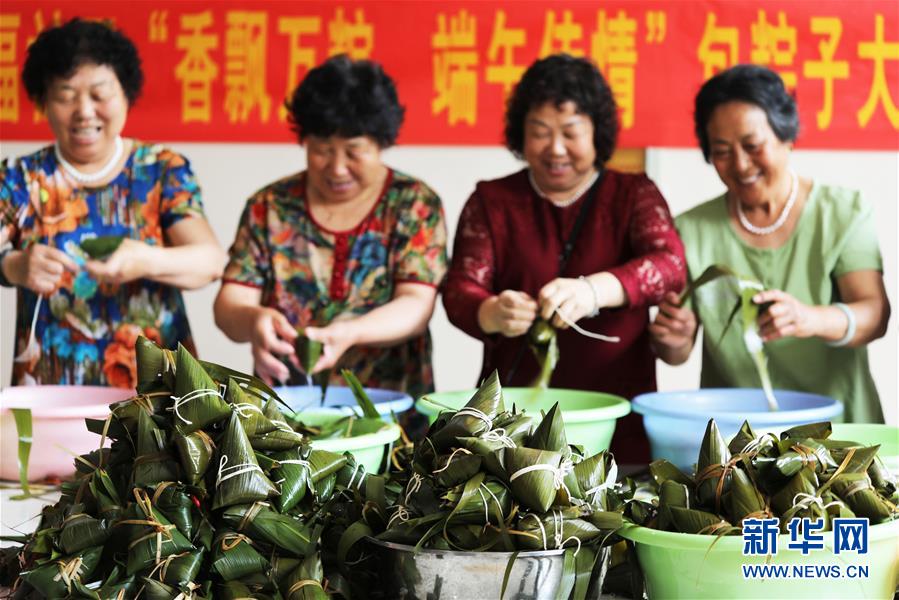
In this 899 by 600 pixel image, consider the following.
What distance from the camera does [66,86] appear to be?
2.48 m

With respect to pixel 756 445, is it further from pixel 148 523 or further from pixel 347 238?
pixel 347 238

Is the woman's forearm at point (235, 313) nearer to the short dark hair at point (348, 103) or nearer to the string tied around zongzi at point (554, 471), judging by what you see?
the short dark hair at point (348, 103)

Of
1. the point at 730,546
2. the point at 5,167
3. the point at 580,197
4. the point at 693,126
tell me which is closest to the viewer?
the point at 730,546

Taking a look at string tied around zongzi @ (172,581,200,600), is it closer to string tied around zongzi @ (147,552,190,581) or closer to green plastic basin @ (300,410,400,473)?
string tied around zongzi @ (147,552,190,581)

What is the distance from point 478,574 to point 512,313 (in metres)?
1.13

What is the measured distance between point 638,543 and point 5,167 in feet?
7.16

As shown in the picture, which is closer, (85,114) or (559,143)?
(559,143)

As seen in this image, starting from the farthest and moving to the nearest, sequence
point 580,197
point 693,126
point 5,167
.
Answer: point 693,126
point 5,167
point 580,197

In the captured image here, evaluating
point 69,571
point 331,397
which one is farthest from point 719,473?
point 331,397

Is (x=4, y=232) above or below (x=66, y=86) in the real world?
below

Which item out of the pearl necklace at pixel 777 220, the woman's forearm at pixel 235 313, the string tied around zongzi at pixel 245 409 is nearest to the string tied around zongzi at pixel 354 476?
the string tied around zongzi at pixel 245 409

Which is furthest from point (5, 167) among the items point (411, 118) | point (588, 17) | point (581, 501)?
point (581, 501)

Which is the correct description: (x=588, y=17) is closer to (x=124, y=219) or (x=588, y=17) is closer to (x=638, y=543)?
(x=124, y=219)

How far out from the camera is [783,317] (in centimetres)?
205
